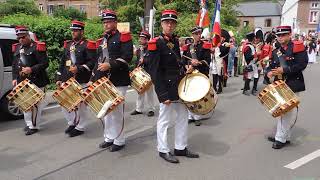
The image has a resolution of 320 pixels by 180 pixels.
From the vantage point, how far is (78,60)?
22.5ft

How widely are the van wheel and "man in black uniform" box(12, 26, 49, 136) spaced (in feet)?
3.45

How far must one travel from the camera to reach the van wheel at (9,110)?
8.09 meters

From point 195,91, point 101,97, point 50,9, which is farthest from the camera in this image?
point 50,9

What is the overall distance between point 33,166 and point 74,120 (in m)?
1.72

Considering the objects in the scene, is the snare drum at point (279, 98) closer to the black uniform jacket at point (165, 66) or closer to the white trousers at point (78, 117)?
the black uniform jacket at point (165, 66)

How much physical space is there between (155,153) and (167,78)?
1249mm

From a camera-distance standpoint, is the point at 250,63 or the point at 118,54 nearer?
the point at 118,54

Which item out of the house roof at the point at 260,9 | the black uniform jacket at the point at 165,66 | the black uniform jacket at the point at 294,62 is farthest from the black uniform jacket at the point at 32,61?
the house roof at the point at 260,9

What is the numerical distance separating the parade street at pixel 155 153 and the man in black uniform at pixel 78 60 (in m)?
0.51

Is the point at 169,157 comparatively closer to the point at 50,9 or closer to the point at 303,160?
the point at 303,160

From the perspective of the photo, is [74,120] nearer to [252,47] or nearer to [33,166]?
[33,166]

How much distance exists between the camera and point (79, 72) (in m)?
6.85

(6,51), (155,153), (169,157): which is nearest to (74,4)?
(6,51)

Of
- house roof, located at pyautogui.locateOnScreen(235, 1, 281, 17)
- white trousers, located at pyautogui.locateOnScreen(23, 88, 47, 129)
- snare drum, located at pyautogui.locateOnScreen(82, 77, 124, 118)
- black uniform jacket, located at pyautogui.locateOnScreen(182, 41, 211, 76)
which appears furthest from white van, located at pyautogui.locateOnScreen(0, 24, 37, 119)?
house roof, located at pyautogui.locateOnScreen(235, 1, 281, 17)
